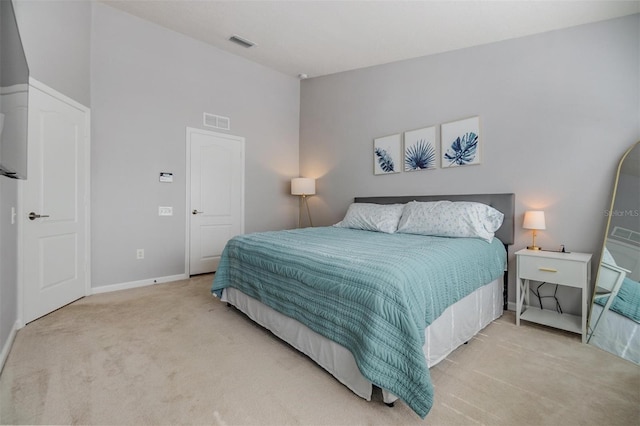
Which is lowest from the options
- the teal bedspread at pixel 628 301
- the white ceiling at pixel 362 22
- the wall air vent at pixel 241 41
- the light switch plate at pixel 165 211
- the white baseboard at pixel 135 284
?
the white baseboard at pixel 135 284

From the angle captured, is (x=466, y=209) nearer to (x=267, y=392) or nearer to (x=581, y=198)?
(x=581, y=198)

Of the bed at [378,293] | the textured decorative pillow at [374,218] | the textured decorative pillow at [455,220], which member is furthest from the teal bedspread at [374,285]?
the textured decorative pillow at [374,218]

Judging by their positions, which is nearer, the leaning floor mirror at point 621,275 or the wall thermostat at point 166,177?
the leaning floor mirror at point 621,275

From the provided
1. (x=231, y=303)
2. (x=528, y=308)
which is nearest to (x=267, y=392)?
(x=231, y=303)

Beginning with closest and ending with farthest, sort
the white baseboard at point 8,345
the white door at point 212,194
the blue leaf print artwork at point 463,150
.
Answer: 1. the white baseboard at point 8,345
2. the blue leaf print artwork at point 463,150
3. the white door at point 212,194

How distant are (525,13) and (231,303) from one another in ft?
12.0

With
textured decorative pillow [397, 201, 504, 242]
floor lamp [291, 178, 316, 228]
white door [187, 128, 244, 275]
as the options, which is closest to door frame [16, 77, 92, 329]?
white door [187, 128, 244, 275]

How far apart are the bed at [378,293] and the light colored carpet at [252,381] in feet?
0.45

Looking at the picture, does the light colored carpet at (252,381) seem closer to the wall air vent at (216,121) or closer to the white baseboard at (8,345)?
the white baseboard at (8,345)

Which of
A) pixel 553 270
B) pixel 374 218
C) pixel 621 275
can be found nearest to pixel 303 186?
pixel 374 218

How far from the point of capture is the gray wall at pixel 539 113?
2510 mm

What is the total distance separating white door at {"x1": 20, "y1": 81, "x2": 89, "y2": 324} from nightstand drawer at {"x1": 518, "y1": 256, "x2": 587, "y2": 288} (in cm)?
415

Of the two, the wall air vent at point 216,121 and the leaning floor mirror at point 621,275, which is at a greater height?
the wall air vent at point 216,121

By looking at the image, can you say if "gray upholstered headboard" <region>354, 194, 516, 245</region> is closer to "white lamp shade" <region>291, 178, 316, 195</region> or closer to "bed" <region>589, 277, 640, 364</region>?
"bed" <region>589, 277, 640, 364</region>
